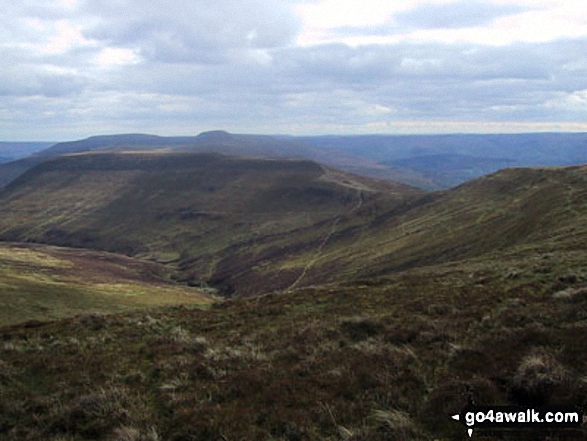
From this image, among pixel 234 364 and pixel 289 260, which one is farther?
pixel 289 260

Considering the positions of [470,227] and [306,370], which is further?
[470,227]

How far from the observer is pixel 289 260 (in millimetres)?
140875

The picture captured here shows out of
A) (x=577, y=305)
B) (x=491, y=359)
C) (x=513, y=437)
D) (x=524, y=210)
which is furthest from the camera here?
(x=524, y=210)

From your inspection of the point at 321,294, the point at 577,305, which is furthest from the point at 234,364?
the point at 321,294

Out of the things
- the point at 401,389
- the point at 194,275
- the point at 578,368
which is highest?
the point at 578,368

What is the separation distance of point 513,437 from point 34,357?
60.6ft

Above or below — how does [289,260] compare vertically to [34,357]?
below

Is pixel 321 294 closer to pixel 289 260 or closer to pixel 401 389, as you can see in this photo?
pixel 401 389

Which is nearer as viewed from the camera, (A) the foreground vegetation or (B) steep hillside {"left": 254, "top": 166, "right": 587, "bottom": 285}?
(A) the foreground vegetation

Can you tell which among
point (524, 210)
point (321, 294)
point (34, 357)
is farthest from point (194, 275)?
point (34, 357)

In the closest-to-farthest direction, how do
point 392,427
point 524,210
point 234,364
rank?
point 392,427 < point 234,364 < point 524,210

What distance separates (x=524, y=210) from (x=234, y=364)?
80.0 m

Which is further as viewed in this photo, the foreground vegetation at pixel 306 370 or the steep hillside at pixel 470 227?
the steep hillside at pixel 470 227

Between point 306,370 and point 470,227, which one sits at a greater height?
point 306,370
